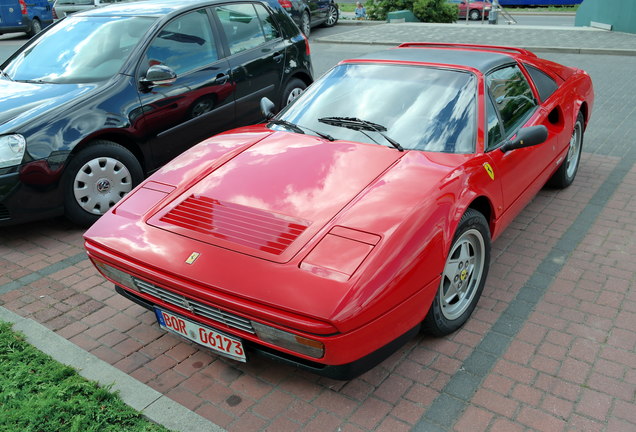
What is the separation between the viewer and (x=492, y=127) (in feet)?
11.9

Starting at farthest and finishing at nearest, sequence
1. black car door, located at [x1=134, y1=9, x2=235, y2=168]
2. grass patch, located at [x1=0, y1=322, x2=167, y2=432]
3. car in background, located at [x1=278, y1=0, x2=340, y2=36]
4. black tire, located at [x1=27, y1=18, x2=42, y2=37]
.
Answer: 1. black tire, located at [x1=27, y1=18, x2=42, y2=37]
2. car in background, located at [x1=278, y1=0, x2=340, y2=36]
3. black car door, located at [x1=134, y1=9, x2=235, y2=168]
4. grass patch, located at [x1=0, y1=322, x2=167, y2=432]

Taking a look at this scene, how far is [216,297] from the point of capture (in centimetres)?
261

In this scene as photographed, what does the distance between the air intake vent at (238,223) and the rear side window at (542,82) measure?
2645 mm

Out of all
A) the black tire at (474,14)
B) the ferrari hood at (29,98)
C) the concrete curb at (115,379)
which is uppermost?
the ferrari hood at (29,98)

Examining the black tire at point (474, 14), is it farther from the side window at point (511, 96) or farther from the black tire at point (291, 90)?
the side window at point (511, 96)

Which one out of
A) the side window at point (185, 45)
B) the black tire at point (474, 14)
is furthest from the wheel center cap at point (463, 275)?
the black tire at point (474, 14)

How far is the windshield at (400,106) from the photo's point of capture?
3475 millimetres

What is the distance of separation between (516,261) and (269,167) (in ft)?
6.68

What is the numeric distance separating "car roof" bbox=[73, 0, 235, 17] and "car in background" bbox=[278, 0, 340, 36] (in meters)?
10.0

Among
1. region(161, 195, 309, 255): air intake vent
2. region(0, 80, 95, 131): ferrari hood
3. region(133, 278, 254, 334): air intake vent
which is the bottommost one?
region(133, 278, 254, 334): air intake vent

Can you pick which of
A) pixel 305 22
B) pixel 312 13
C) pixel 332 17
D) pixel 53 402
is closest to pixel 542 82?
pixel 53 402

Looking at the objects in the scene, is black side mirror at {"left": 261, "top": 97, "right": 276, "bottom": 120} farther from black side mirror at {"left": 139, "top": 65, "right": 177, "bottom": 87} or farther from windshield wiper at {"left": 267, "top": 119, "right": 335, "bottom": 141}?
black side mirror at {"left": 139, "top": 65, "right": 177, "bottom": 87}

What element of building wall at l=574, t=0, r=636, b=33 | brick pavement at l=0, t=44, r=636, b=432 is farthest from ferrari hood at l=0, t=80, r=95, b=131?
building wall at l=574, t=0, r=636, b=33

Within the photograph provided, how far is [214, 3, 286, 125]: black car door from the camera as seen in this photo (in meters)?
5.91
